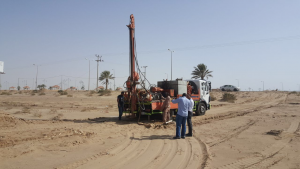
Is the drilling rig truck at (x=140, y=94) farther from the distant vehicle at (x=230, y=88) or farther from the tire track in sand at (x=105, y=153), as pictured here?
the distant vehicle at (x=230, y=88)

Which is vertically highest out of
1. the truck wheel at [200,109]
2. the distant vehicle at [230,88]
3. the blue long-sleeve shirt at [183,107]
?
the distant vehicle at [230,88]

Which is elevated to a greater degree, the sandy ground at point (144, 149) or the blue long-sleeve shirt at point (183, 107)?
the blue long-sleeve shirt at point (183, 107)

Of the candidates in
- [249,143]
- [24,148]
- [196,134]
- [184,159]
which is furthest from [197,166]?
[24,148]

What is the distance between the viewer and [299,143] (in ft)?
25.3

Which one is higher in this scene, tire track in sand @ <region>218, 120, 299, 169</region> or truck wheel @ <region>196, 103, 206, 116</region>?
truck wheel @ <region>196, 103, 206, 116</region>

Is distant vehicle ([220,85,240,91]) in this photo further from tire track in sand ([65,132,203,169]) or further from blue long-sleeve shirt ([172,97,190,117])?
tire track in sand ([65,132,203,169])

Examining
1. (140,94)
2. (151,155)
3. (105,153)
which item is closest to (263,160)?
(151,155)

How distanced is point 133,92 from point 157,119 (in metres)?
2.48

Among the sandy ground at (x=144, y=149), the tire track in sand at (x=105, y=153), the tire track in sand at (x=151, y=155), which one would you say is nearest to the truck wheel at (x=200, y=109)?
the sandy ground at (x=144, y=149)

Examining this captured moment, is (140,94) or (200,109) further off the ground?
(140,94)

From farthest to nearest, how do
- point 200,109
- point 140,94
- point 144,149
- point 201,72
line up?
point 201,72 → point 200,109 → point 140,94 → point 144,149

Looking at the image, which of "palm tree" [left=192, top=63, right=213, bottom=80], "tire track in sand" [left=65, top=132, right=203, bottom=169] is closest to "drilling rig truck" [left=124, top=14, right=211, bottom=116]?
"tire track in sand" [left=65, top=132, right=203, bottom=169]

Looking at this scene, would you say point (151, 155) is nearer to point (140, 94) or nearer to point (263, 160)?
point (263, 160)

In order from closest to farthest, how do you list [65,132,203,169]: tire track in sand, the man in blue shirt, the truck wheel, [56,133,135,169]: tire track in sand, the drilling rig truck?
[56,133,135,169]: tire track in sand, [65,132,203,169]: tire track in sand, the man in blue shirt, the drilling rig truck, the truck wheel
